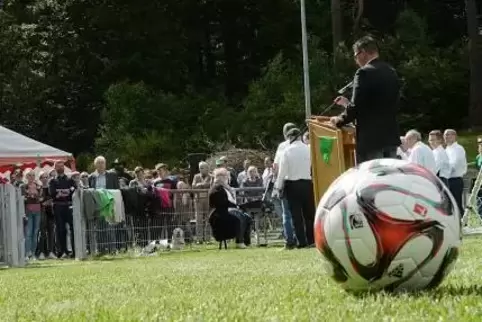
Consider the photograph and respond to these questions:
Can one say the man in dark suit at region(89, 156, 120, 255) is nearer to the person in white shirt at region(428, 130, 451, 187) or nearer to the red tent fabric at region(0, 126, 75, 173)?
the red tent fabric at region(0, 126, 75, 173)

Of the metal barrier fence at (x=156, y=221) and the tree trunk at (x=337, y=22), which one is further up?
the tree trunk at (x=337, y=22)

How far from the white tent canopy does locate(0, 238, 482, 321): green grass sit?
14.0 metres

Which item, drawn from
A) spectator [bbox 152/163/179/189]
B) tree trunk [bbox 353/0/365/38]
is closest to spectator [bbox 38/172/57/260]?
spectator [bbox 152/163/179/189]

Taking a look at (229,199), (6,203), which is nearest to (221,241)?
(229,199)

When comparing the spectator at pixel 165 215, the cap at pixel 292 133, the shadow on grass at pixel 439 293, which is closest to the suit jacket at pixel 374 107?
the shadow on grass at pixel 439 293

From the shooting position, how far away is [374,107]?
10367 mm

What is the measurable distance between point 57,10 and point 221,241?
115ft

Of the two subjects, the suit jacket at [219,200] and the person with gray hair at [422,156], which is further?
the suit jacket at [219,200]

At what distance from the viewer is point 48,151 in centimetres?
2648

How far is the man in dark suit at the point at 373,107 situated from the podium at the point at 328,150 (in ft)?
9.78

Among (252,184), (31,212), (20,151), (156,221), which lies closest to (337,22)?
(252,184)

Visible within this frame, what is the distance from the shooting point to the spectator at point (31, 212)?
20219 mm

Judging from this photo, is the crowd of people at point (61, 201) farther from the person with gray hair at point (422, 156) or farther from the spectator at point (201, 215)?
the person with gray hair at point (422, 156)

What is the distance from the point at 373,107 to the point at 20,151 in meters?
16.1
